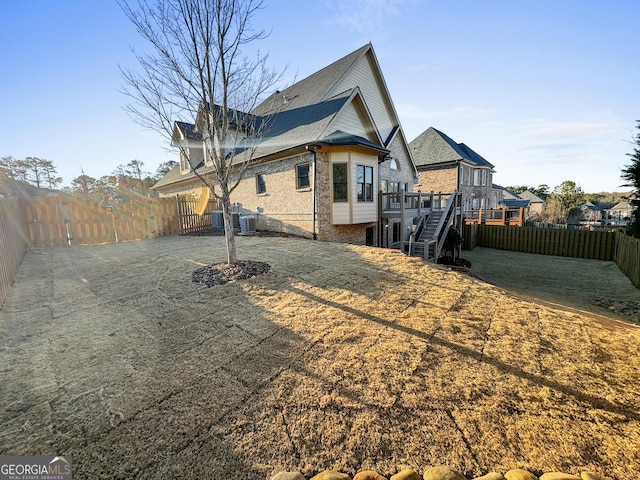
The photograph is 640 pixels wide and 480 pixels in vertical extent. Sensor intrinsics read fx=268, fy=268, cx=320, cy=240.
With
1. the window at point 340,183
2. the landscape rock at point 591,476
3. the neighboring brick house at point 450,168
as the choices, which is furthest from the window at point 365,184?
the neighboring brick house at point 450,168

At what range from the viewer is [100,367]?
3.08m

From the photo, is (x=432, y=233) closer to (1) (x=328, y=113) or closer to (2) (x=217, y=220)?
(1) (x=328, y=113)

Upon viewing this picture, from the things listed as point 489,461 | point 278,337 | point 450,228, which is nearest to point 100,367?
point 278,337

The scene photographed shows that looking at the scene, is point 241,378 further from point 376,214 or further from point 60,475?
point 376,214

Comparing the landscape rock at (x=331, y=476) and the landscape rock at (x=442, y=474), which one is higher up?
the landscape rock at (x=331, y=476)

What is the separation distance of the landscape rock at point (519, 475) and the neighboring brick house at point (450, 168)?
27.7m

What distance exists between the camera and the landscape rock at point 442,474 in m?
1.88

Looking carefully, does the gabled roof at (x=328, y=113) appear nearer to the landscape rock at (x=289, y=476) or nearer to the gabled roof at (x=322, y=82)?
the gabled roof at (x=322, y=82)

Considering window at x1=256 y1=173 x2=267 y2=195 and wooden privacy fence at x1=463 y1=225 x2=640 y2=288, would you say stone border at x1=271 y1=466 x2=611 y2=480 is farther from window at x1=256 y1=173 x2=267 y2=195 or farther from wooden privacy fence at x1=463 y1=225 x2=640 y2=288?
window at x1=256 y1=173 x2=267 y2=195

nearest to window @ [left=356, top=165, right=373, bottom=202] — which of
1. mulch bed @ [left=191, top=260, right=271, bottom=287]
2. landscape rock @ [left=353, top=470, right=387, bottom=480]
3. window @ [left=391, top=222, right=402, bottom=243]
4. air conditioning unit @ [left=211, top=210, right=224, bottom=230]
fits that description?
window @ [left=391, top=222, right=402, bottom=243]

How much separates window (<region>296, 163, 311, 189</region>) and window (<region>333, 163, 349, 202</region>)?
46.2 inches

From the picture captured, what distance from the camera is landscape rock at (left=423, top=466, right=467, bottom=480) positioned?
1879 mm

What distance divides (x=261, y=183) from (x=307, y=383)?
12.1 metres

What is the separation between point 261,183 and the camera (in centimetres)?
1379
